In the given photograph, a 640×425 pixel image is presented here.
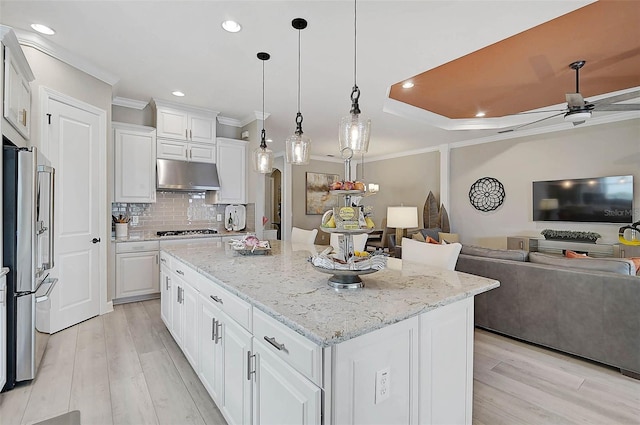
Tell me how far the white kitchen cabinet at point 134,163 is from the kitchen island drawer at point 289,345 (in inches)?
139

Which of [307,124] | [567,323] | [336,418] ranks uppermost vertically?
[307,124]

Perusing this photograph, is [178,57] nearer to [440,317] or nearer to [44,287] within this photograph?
[44,287]

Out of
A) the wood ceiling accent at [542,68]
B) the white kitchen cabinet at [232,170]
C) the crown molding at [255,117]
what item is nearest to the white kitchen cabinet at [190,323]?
the white kitchen cabinet at [232,170]

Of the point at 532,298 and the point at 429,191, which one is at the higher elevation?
the point at 429,191

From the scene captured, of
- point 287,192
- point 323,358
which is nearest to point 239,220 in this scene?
point 287,192

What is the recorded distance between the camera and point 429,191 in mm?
6922

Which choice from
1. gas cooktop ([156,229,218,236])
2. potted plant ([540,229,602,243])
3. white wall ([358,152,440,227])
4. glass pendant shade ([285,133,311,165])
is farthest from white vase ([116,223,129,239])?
potted plant ([540,229,602,243])

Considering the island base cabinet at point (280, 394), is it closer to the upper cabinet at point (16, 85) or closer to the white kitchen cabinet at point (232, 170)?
the upper cabinet at point (16, 85)

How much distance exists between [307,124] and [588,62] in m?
3.52

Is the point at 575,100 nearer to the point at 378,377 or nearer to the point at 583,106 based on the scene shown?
the point at 583,106

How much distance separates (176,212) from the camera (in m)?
4.73

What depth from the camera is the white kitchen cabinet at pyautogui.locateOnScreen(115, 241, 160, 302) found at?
12.6ft

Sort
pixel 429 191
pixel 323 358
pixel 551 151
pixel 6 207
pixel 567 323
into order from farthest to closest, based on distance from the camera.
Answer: pixel 429 191 → pixel 551 151 → pixel 567 323 → pixel 6 207 → pixel 323 358

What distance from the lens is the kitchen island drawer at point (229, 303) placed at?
1.47m
